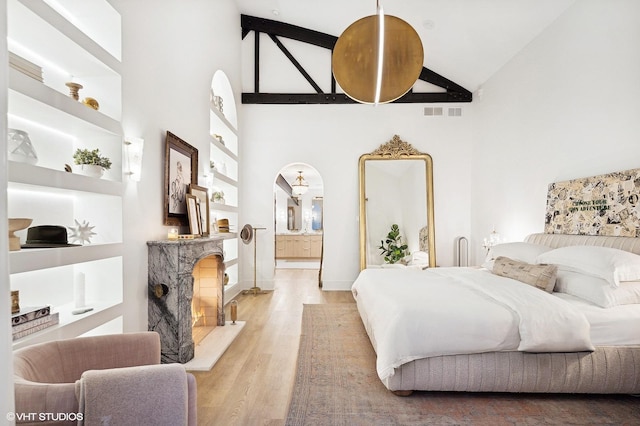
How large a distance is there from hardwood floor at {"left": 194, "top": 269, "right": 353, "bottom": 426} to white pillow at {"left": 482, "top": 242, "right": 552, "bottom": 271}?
239 cm

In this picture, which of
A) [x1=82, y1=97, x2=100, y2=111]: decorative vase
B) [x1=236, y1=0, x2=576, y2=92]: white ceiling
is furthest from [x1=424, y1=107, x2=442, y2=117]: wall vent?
[x1=82, y1=97, x2=100, y2=111]: decorative vase

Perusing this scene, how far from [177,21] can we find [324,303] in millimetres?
3878

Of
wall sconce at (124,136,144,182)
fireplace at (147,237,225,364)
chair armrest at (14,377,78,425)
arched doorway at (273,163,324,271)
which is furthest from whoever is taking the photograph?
arched doorway at (273,163,324,271)

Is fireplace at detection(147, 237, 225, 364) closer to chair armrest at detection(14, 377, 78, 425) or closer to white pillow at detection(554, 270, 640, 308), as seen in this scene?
chair armrest at detection(14, 377, 78, 425)

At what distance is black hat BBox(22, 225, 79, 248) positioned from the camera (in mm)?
1758

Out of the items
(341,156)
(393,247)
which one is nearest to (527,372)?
(393,247)

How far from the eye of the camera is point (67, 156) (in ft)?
7.19

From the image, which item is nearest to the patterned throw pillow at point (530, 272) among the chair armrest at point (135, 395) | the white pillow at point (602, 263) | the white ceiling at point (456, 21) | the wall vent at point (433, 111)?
the white pillow at point (602, 263)

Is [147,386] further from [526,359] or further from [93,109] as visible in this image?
[526,359]

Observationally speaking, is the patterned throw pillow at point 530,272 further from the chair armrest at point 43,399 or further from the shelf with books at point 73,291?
the shelf with books at point 73,291

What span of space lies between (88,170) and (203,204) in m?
1.72

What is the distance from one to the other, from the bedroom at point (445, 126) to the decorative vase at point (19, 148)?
827mm

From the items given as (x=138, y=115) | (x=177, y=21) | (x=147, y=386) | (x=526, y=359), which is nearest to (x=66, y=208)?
(x=138, y=115)

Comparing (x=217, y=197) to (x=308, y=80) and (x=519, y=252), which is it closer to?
(x=308, y=80)
